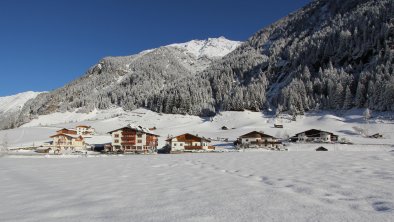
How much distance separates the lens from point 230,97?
574ft

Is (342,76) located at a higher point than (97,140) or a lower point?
higher

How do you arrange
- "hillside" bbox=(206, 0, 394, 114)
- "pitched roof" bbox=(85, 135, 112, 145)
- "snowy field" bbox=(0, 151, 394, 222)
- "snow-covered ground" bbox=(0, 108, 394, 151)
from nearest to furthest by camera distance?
"snowy field" bbox=(0, 151, 394, 222), "snow-covered ground" bbox=(0, 108, 394, 151), "pitched roof" bbox=(85, 135, 112, 145), "hillside" bbox=(206, 0, 394, 114)

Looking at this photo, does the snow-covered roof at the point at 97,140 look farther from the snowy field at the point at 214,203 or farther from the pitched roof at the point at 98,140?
the snowy field at the point at 214,203

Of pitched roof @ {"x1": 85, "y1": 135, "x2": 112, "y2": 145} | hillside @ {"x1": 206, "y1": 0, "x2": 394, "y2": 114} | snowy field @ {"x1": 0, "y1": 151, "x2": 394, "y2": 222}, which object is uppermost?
hillside @ {"x1": 206, "y1": 0, "x2": 394, "y2": 114}

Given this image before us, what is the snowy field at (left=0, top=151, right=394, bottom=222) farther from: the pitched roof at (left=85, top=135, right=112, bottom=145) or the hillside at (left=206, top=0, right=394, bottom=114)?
the hillside at (left=206, top=0, right=394, bottom=114)

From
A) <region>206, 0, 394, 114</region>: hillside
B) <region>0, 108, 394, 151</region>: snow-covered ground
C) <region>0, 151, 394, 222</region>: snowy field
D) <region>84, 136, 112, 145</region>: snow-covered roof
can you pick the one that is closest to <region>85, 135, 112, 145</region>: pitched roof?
<region>84, 136, 112, 145</region>: snow-covered roof

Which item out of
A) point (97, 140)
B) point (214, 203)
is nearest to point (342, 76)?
point (97, 140)

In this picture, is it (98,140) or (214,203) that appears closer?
(214,203)

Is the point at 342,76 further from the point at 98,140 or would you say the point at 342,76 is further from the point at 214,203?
the point at 214,203

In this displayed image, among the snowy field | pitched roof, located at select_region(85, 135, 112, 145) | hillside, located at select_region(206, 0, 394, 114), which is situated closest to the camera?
the snowy field

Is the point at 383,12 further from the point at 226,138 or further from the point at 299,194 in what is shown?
the point at 299,194

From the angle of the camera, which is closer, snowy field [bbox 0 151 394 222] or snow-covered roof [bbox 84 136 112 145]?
snowy field [bbox 0 151 394 222]

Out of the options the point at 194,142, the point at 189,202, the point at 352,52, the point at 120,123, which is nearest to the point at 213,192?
the point at 189,202

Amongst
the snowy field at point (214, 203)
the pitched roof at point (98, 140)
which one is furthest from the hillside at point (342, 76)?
the snowy field at point (214, 203)
